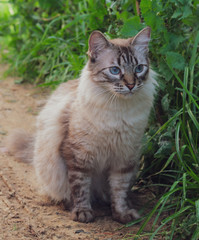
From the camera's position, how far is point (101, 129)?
2.90 m

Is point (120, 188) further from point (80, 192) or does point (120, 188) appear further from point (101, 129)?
point (101, 129)

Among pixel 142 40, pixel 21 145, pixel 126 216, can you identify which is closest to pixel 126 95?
pixel 142 40

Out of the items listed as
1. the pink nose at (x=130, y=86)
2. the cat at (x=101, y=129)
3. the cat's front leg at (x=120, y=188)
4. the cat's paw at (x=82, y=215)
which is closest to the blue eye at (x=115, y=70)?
the cat at (x=101, y=129)

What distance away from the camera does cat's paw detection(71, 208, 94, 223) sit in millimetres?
3004

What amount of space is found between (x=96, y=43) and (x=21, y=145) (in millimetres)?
1541

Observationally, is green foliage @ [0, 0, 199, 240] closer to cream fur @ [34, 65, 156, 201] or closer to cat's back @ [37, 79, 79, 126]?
cream fur @ [34, 65, 156, 201]

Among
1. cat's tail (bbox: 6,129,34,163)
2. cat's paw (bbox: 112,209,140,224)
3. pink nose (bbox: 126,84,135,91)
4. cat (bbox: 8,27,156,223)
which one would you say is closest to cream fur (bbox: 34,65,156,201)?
cat (bbox: 8,27,156,223)

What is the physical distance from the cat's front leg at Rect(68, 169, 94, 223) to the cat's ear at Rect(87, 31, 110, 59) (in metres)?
0.92

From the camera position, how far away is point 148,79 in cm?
302

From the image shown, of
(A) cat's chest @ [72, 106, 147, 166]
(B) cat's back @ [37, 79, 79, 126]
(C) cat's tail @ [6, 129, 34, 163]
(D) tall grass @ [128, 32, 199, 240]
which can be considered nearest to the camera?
(D) tall grass @ [128, 32, 199, 240]

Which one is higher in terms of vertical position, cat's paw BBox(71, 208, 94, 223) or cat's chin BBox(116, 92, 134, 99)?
cat's chin BBox(116, 92, 134, 99)

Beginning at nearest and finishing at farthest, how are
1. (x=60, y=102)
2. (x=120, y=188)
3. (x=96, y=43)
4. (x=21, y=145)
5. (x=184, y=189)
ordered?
1. (x=184, y=189)
2. (x=96, y=43)
3. (x=120, y=188)
4. (x=60, y=102)
5. (x=21, y=145)

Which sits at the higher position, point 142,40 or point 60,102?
point 142,40

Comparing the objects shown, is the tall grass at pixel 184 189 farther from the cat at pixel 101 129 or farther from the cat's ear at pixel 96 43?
the cat's ear at pixel 96 43
